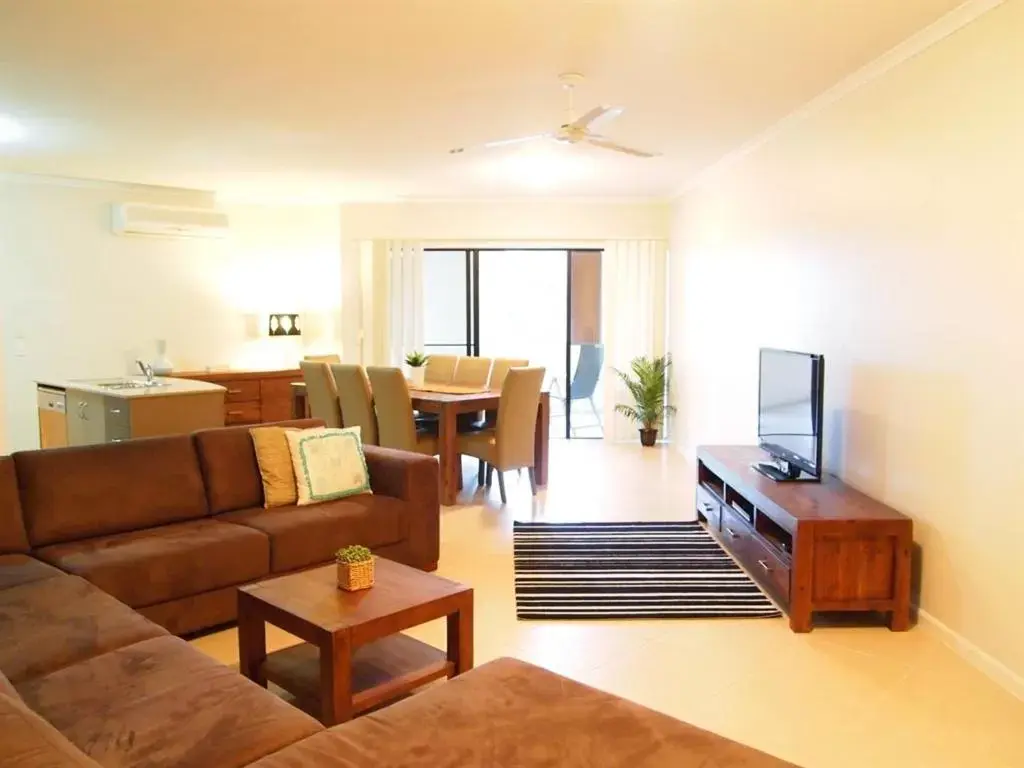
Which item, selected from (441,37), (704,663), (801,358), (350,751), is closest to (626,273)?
(801,358)

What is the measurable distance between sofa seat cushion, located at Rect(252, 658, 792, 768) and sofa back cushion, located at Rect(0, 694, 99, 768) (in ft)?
1.38

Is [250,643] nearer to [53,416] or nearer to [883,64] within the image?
[883,64]

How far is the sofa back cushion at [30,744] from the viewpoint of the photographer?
129cm

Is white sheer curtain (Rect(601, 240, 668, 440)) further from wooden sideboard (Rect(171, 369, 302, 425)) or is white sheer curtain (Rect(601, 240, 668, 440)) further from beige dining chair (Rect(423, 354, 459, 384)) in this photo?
wooden sideboard (Rect(171, 369, 302, 425))

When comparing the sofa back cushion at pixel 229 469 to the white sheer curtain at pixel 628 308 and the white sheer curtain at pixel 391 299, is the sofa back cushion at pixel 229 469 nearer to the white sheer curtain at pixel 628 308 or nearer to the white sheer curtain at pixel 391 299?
the white sheer curtain at pixel 391 299

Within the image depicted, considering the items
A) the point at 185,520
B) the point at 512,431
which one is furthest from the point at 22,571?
the point at 512,431

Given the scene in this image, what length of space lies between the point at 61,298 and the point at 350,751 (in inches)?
267

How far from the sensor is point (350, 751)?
68.0 inches

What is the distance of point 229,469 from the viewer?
3.96 metres

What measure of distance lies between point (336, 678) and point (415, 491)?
69.8 inches

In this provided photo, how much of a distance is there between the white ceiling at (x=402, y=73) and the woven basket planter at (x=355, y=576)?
2.09 metres

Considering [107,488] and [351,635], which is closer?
[351,635]

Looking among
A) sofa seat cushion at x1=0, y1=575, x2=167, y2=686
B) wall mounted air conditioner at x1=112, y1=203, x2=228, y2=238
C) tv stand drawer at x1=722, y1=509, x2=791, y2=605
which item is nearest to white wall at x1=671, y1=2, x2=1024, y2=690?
tv stand drawer at x1=722, y1=509, x2=791, y2=605

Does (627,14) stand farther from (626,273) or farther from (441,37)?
(626,273)
